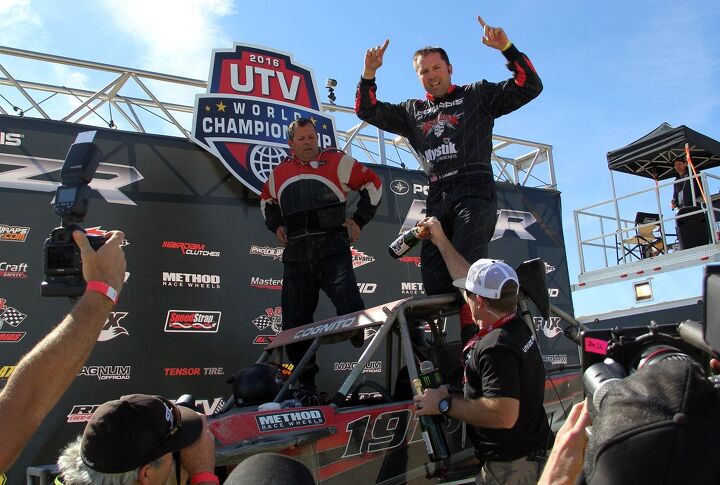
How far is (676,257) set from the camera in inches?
333

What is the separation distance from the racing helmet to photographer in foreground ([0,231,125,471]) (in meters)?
1.92

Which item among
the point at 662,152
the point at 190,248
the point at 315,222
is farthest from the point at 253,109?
the point at 662,152

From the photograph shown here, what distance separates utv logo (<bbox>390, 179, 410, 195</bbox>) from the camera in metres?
7.58

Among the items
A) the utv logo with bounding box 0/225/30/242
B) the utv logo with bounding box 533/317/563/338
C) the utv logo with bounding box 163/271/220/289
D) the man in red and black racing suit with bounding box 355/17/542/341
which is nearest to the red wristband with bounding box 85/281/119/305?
the man in red and black racing suit with bounding box 355/17/542/341

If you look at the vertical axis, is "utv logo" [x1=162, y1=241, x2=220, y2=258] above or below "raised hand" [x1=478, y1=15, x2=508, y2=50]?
below

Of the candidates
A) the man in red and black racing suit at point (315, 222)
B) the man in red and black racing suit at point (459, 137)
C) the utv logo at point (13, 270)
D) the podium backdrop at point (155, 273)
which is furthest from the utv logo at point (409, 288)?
the utv logo at point (13, 270)

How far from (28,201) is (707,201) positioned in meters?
7.59

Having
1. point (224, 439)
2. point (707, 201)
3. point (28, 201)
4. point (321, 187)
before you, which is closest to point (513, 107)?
point (321, 187)

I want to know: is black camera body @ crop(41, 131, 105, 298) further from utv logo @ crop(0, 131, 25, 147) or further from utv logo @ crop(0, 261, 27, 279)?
utv logo @ crop(0, 131, 25, 147)

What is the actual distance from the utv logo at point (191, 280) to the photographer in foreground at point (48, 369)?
14.4 feet

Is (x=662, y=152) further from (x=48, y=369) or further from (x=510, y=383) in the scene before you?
(x=48, y=369)

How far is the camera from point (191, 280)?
6.25m

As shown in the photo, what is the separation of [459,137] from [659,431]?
365cm

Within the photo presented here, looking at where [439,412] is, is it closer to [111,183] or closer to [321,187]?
[321,187]
